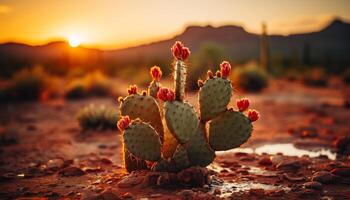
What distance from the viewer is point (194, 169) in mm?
5824

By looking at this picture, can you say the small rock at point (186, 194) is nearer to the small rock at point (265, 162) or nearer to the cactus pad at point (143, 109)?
the cactus pad at point (143, 109)

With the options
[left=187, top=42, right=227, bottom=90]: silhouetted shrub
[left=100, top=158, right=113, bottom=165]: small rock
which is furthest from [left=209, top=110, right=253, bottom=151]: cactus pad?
[left=187, top=42, right=227, bottom=90]: silhouetted shrub

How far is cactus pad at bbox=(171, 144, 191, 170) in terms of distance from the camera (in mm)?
5930

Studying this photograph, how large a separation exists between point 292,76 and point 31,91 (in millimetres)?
16566

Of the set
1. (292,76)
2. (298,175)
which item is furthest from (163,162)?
(292,76)

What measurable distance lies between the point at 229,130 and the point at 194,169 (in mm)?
716

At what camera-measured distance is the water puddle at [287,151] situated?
8.11m

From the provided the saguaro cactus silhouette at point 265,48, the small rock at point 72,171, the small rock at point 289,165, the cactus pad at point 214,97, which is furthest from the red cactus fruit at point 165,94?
the saguaro cactus silhouette at point 265,48

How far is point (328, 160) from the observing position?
7.47 m

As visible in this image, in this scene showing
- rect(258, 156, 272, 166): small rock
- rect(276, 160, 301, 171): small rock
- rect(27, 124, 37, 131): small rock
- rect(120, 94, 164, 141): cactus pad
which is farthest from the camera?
rect(27, 124, 37, 131): small rock

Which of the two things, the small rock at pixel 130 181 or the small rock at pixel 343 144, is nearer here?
the small rock at pixel 130 181

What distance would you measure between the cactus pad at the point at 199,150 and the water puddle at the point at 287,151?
2.41 m

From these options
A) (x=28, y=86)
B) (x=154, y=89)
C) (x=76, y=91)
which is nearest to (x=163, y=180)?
(x=154, y=89)

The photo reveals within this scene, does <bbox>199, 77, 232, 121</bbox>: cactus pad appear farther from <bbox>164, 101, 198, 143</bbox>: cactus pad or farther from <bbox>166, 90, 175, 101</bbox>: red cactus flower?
<bbox>166, 90, 175, 101</bbox>: red cactus flower
